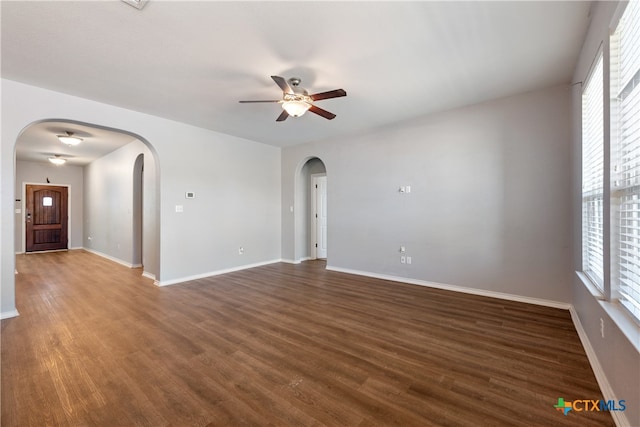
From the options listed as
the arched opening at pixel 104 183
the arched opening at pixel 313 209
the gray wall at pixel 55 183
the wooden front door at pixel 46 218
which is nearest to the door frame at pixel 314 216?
the arched opening at pixel 313 209

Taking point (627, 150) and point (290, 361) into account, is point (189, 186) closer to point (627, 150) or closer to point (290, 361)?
point (290, 361)

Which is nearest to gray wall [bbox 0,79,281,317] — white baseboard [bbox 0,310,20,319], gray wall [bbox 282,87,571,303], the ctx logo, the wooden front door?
white baseboard [bbox 0,310,20,319]

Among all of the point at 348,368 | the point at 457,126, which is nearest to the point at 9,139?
the point at 348,368

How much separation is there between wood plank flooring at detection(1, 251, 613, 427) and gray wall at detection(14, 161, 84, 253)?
6.28 meters

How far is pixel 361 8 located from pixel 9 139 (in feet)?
13.5

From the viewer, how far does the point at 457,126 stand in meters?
3.96

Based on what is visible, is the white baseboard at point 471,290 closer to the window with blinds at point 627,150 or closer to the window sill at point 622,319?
the window sill at point 622,319

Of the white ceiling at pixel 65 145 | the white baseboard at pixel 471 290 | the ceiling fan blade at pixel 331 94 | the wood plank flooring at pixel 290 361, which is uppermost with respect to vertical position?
the white ceiling at pixel 65 145

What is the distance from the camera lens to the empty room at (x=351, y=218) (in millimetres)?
1701

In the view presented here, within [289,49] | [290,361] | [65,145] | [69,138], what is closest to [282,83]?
[289,49]

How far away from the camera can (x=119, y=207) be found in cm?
645

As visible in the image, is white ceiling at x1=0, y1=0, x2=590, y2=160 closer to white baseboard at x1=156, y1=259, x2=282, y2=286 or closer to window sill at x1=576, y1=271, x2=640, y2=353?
window sill at x1=576, y1=271, x2=640, y2=353

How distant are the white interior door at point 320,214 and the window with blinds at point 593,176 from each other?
4889 millimetres

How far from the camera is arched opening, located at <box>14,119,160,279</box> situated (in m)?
4.93
